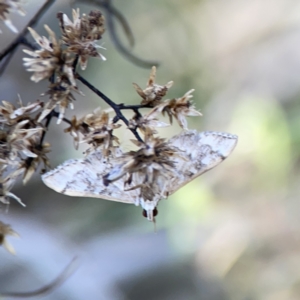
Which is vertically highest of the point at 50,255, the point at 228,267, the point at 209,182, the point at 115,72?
the point at 115,72

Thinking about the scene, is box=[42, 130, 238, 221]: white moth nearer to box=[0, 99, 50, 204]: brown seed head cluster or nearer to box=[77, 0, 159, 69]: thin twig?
box=[0, 99, 50, 204]: brown seed head cluster

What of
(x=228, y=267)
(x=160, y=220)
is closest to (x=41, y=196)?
(x=160, y=220)

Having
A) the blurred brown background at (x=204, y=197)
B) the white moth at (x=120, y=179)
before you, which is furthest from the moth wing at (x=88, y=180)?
the blurred brown background at (x=204, y=197)

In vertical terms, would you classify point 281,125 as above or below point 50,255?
above

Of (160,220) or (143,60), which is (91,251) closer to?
(160,220)

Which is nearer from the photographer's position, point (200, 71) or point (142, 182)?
point (142, 182)

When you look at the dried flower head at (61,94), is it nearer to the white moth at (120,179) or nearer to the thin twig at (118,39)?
the white moth at (120,179)
